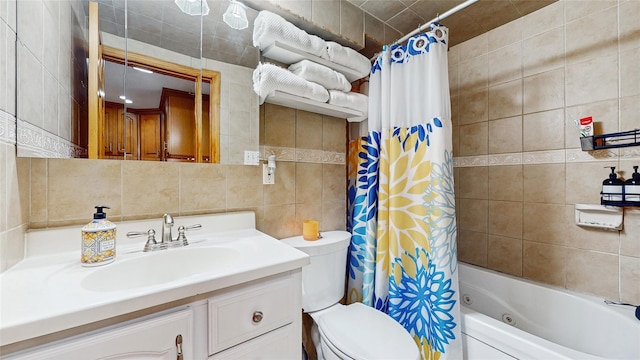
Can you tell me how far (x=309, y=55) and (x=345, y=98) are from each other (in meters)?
0.30

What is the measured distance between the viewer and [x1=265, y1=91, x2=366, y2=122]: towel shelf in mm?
1292

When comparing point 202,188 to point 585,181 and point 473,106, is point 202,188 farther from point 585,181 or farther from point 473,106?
point 585,181

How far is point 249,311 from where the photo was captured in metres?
0.78

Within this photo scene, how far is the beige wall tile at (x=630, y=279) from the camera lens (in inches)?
49.6

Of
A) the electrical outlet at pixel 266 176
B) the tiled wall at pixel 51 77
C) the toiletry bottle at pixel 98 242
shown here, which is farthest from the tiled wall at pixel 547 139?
the tiled wall at pixel 51 77

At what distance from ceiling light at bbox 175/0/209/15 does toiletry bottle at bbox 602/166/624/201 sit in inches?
85.2

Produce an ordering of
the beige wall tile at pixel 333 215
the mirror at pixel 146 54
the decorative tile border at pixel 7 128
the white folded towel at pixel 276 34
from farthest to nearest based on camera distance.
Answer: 1. the beige wall tile at pixel 333 215
2. the white folded towel at pixel 276 34
3. the mirror at pixel 146 54
4. the decorative tile border at pixel 7 128

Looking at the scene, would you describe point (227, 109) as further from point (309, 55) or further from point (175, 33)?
point (309, 55)

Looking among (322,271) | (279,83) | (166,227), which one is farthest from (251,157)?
(322,271)

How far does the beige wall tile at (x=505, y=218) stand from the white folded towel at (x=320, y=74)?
52.6 inches

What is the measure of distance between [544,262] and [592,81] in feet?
3.50

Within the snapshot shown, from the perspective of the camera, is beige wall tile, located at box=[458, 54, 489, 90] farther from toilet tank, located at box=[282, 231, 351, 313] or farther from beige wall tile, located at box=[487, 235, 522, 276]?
toilet tank, located at box=[282, 231, 351, 313]

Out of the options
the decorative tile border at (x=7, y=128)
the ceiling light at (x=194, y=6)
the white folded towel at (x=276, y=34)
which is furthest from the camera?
the white folded towel at (x=276, y=34)

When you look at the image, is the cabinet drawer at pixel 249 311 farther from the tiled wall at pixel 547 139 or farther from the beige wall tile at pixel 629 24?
the beige wall tile at pixel 629 24
